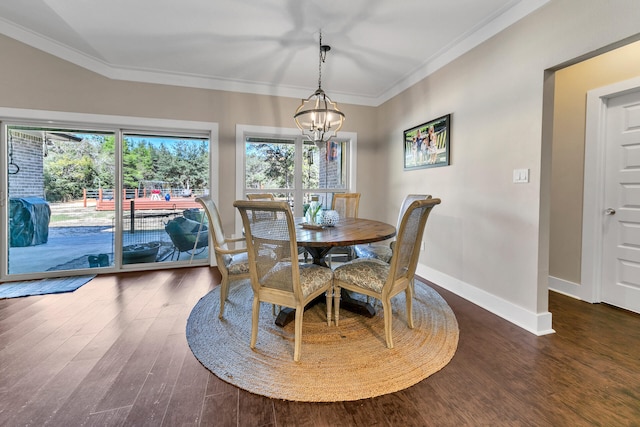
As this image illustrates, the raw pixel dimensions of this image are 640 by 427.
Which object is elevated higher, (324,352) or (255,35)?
(255,35)

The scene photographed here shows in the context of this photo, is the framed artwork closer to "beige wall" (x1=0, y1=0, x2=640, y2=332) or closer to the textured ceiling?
"beige wall" (x1=0, y1=0, x2=640, y2=332)

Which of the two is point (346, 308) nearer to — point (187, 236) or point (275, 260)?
point (275, 260)

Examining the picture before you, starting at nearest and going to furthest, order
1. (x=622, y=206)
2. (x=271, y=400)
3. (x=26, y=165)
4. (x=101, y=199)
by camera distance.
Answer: (x=271, y=400)
(x=622, y=206)
(x=26, y=165)
(x=101, y=199)

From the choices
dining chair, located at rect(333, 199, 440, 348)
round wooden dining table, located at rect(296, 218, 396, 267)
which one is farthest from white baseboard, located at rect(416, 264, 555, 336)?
round wooden dining table, located at rect(296, 218, 396, 267)

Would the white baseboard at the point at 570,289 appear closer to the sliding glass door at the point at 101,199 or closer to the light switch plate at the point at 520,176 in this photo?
the light switch plate at the point at 520,176

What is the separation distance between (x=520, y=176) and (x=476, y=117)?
0.77 meters

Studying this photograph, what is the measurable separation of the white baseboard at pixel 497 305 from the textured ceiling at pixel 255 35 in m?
2.40

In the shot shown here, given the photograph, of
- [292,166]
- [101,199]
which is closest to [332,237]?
[292,166]

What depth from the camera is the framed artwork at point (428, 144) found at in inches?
120

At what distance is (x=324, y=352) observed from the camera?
1.84m

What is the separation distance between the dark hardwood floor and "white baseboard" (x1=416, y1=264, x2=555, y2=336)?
0.09 metres

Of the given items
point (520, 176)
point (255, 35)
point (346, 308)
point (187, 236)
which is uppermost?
point (255, 35)

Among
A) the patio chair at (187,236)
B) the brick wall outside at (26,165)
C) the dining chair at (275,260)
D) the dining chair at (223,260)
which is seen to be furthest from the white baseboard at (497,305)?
the brick wall outside at (26,165)

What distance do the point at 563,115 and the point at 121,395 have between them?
442 cm
